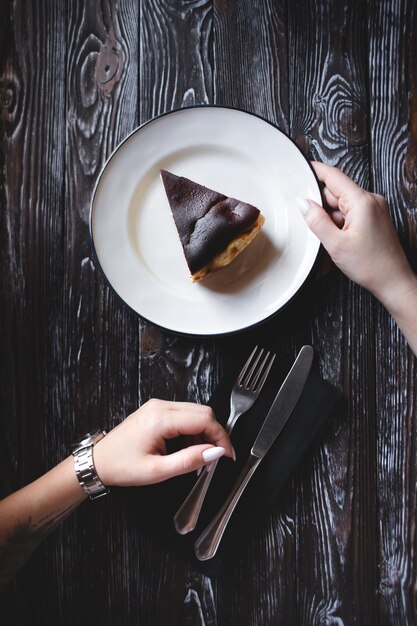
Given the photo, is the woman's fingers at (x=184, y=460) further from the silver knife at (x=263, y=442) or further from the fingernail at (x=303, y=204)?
the fingernail at (x=303, y=204)

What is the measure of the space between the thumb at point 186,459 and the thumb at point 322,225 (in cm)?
60

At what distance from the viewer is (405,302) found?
1.68m

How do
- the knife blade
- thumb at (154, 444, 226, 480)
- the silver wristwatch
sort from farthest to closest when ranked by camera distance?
1. the knife blade
2. the silver wristwatch
3. thumb at (154, 444, 226, 480)

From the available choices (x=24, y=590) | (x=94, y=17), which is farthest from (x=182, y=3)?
(x=24, y=590)

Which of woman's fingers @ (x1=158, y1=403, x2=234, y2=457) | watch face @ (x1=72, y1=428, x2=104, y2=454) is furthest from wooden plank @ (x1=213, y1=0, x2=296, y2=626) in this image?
watch face @ (x1=72, y1=428, x2=104, y2=454)

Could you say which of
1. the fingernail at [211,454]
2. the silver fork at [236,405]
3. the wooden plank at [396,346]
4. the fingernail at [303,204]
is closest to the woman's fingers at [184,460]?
the fingernail at [211,454]

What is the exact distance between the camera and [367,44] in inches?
71.4

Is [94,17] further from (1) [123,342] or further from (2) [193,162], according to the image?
(1) [123,342]

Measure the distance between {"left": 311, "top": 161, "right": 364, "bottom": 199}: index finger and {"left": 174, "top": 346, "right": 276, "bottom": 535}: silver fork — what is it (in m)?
0.48

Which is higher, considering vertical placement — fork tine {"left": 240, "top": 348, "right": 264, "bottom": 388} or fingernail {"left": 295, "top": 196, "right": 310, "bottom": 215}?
fingernail {"left": 295, "top": 196, "right": 310, "bottom": 215}

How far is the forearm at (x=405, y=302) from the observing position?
5.50ft

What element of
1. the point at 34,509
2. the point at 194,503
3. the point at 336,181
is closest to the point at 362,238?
the point at 336,181

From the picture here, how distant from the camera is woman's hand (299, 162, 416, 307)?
1636 mm

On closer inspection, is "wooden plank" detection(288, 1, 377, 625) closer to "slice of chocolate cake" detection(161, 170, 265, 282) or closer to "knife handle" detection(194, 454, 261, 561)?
"knife handle" detection(194, 454, 261, 561)
